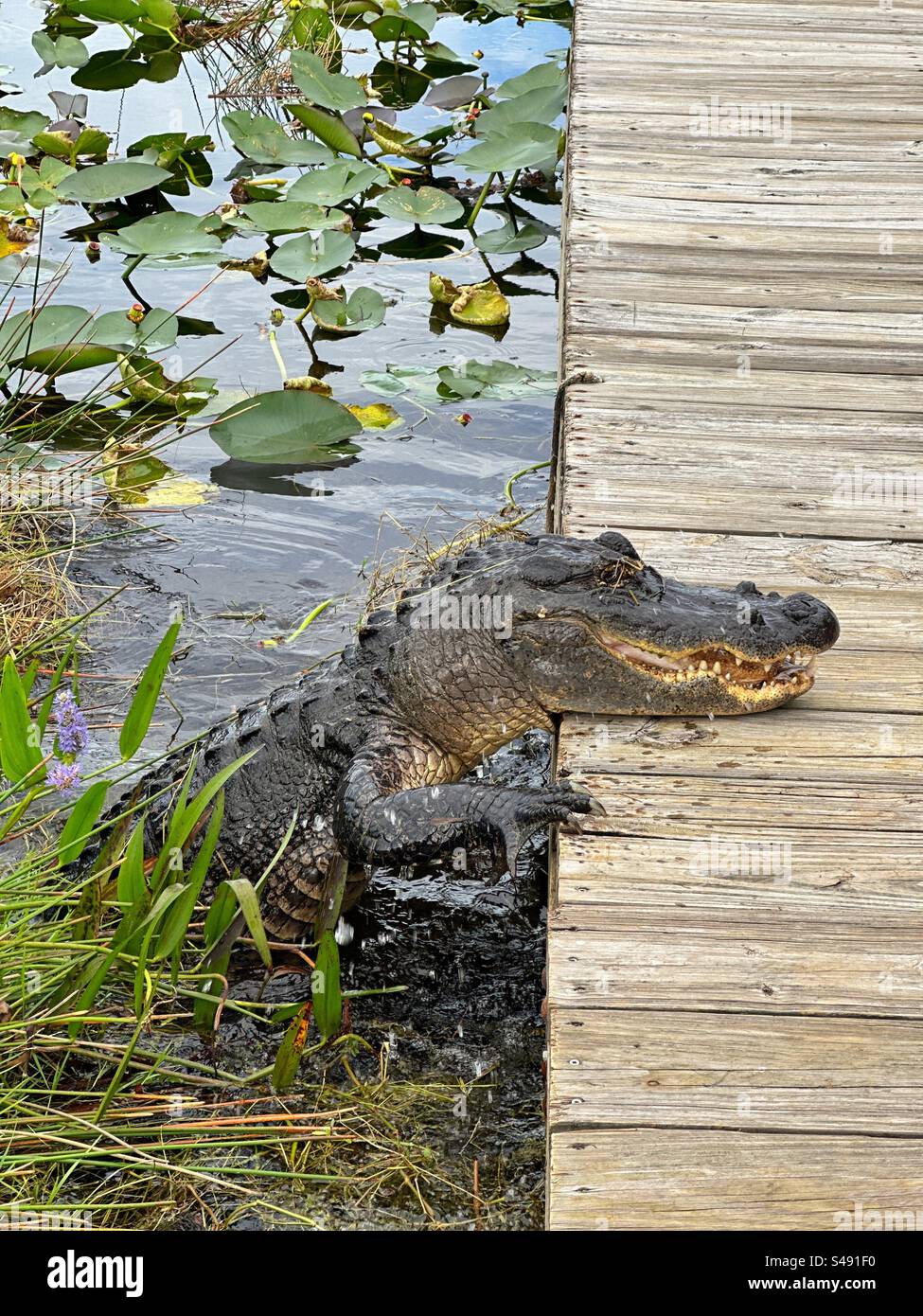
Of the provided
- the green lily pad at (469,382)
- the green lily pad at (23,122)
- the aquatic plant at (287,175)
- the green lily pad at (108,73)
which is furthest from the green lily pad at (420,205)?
the green lily pad at (108,73)

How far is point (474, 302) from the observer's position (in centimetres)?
733

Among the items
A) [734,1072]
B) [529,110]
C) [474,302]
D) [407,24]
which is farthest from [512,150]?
[734,1072]

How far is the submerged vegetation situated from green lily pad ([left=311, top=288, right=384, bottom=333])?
0.02 m

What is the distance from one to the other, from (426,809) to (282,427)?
130 inches

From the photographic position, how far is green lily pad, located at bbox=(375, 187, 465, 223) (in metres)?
7.65

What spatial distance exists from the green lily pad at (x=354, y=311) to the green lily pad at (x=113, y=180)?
1.17m

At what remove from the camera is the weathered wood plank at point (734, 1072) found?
210 centimetres

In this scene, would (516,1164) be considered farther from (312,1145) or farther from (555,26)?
(555,26)

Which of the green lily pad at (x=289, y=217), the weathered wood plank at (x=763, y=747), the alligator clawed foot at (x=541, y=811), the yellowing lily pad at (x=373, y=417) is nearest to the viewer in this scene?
the alligator clawed foot at (x=541, y=811)

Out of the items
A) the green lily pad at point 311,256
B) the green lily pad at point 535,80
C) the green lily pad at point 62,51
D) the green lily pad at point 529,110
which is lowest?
the green lily pad at point 311,256

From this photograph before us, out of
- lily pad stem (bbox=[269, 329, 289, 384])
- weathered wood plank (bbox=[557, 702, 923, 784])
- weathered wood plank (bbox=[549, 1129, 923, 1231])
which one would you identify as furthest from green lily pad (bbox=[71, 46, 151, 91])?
weathered wood plank (bbox=[549, 1129, 923, 1231])

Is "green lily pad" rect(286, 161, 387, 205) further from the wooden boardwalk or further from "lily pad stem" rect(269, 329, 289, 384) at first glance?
the wooden boardwalk

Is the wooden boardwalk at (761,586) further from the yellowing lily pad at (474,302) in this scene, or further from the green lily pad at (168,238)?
the green lily pad at (168,238)

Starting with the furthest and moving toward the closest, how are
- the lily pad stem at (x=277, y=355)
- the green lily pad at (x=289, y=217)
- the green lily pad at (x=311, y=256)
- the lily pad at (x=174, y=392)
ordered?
the green lily pad at (x=289, y=217), the green lily pad at (x=311, y=256), the lily pad stem at (x=277, y=355), the lily pad at (x=174, y=392)
